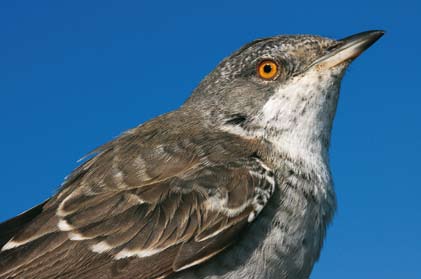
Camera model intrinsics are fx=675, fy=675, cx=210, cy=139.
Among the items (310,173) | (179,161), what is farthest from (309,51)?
(179,161)

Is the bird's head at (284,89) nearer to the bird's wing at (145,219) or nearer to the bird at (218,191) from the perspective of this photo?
the bird at (218,191)

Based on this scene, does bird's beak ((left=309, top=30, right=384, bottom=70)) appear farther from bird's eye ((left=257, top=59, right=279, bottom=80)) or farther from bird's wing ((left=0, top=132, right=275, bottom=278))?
bird's wing ((left=0, top=132, right=275, bottom=278))

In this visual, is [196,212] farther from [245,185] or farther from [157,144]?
[157,144]

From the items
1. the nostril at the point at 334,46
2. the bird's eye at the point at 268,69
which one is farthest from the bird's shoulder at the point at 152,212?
the nostril at the point at 334,46

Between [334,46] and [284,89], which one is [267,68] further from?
[334,46]

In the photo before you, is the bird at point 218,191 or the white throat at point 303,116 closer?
the bird at point 218,191

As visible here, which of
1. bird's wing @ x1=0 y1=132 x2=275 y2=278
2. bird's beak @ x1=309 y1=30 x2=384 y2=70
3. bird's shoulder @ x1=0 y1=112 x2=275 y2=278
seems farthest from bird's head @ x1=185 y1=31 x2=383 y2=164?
bird's wing @ x1=0 y1=132 x2=275 y2=278
